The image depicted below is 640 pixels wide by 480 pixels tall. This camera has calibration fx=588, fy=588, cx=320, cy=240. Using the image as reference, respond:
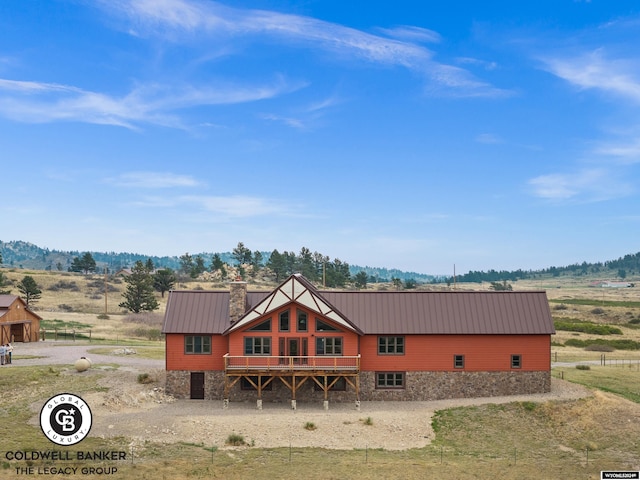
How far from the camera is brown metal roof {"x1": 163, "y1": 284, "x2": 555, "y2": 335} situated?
38.5 metres

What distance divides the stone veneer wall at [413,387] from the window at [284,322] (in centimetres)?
347

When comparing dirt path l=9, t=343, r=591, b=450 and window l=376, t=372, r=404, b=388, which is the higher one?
window l=376, t=372, r=404, b=388

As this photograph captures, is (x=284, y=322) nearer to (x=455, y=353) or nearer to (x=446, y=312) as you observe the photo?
(x=446, y=312)

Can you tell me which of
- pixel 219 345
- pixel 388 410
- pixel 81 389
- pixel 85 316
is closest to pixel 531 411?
pixel 388 410

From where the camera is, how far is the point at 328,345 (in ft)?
123

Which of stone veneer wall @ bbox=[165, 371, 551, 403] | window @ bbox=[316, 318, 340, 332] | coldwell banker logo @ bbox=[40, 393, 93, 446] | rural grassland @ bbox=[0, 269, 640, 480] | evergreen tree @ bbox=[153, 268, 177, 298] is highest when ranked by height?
evergreen tree @ bbox=[153, 268, 177, 298]

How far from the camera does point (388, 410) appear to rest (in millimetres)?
35031

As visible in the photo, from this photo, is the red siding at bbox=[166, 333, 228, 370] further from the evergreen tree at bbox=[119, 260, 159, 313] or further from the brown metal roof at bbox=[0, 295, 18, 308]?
the evergreen tree at bbox=[119, 260, 159, 313]

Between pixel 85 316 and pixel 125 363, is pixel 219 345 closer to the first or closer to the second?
pixel 125 363

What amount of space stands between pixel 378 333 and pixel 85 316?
2373 inches

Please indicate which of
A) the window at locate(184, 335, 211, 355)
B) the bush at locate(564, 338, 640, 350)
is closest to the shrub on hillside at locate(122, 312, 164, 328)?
the window at locate(184, 335, 211, 355)

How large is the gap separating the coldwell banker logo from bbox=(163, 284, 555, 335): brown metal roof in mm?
14282

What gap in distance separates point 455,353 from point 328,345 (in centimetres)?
838

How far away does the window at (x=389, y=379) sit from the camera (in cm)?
3831
